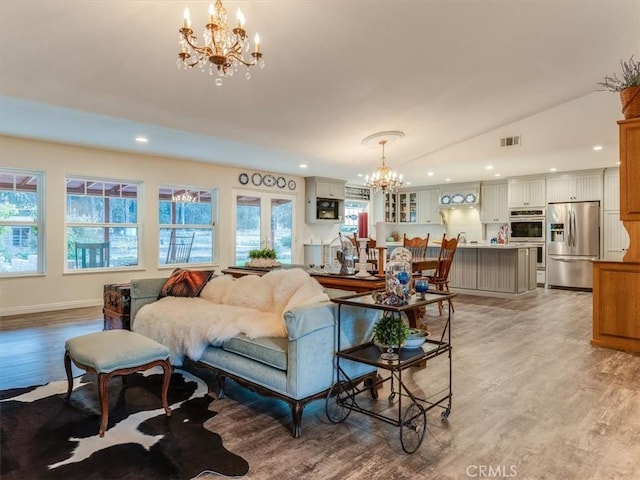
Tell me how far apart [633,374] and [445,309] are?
2.79m

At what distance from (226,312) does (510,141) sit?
5396 mm

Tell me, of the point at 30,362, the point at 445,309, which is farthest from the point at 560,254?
the point at 30,362

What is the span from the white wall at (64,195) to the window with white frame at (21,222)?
0.12 metres

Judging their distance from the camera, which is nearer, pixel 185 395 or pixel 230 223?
pixel 185 395

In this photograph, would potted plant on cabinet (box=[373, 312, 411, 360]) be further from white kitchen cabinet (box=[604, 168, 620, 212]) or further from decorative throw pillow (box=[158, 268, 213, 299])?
white kitchen cabinet (box=[604, 168, 620, 212])

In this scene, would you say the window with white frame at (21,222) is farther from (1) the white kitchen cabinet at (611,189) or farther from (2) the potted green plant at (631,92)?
(1) the white kitchen cabinet at (611,189)

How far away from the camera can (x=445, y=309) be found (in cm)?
595

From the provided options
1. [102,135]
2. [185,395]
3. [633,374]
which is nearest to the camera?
[185,395]

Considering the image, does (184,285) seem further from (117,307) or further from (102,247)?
(102,247)

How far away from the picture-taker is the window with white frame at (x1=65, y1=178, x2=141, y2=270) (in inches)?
243

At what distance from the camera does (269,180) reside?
27.9ft

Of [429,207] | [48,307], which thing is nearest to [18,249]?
[48,307]

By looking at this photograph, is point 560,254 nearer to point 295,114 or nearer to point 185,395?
point 295,114

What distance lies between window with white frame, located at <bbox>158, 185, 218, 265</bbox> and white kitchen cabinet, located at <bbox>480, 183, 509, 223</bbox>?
6.43 meters
